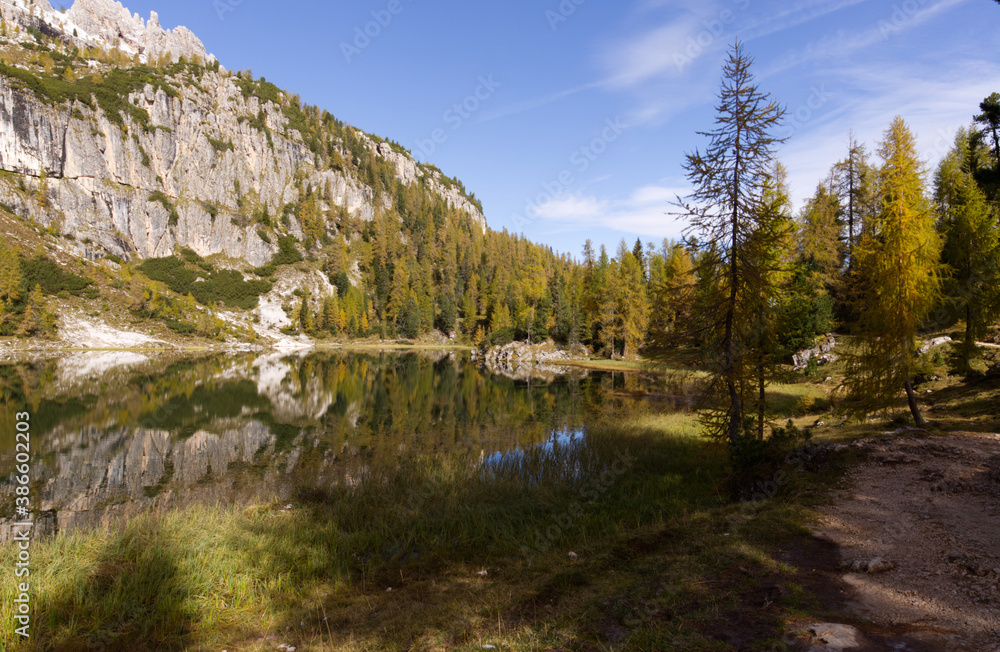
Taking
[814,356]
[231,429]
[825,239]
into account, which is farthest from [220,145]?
[814,356]

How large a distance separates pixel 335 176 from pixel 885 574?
21143cm

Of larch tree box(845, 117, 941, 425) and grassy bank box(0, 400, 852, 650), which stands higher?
larch tree box(845, 117, 941, 425)

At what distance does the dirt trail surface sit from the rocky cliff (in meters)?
160

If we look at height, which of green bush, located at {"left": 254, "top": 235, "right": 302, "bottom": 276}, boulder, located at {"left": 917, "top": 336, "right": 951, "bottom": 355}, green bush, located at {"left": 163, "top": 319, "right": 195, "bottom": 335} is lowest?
boulder, located at {"left": 917, "top": 336, "right": 951, "bottom": 355}

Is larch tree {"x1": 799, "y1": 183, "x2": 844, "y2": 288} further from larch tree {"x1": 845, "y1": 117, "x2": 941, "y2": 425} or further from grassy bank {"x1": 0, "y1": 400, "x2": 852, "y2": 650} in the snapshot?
grassy bank {"x1": 0, "y1": 400, "x2": 852, "y2": 650}

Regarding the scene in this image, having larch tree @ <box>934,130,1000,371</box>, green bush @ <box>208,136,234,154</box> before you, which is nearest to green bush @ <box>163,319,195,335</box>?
green bush @ <box>208,136,234,154</box>

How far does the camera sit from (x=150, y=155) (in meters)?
150

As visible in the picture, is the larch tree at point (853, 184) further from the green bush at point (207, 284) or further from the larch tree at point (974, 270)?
the green bush at point (207, 284)

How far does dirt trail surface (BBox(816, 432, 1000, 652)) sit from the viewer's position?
518 centimetres

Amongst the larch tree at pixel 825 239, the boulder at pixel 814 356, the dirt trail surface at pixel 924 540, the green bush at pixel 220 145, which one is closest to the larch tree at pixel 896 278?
the dirt trail surface at pixel 924 540

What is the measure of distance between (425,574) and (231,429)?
75.0ft

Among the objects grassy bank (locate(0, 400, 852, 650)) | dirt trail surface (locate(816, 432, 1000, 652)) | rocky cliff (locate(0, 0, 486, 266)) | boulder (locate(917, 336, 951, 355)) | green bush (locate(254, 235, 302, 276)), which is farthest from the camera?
green bush (locate(254, 235, 302, 276))

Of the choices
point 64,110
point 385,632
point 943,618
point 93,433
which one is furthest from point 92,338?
point 943,618

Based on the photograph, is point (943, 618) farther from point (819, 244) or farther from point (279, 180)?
point (279, 180)
